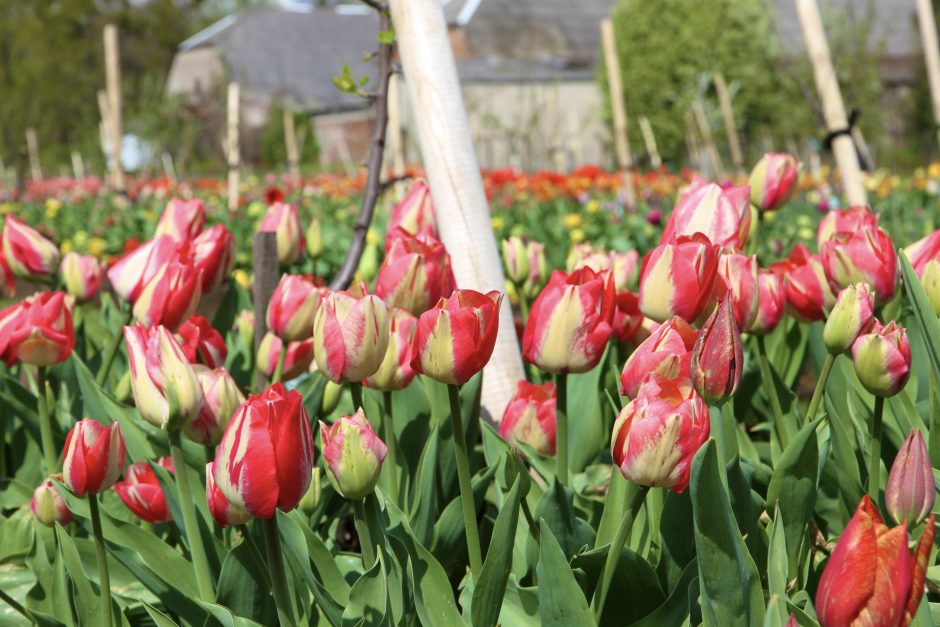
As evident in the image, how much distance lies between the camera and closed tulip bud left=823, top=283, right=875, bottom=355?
1.07 m

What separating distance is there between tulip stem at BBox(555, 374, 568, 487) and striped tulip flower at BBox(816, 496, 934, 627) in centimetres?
47

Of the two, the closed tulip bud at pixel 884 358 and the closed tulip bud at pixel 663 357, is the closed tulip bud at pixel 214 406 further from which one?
the closed tulip bud at pixel 884 358

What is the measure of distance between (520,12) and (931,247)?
36.8 meters

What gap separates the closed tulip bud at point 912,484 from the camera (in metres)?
0.86

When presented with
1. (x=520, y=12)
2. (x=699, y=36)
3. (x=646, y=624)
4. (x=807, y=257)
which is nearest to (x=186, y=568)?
(x=646, y=624)

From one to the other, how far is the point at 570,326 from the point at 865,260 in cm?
45

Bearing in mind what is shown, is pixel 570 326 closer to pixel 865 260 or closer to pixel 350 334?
pixel 350 334

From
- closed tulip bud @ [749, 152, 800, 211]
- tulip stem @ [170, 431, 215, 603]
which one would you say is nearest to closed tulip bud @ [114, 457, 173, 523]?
tulip stem @ [170, 431, 215, 603]

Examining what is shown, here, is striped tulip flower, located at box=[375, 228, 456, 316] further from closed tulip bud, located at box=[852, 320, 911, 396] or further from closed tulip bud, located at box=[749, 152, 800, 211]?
closed tulip bud, located at box=[749, 152, 800, 211]

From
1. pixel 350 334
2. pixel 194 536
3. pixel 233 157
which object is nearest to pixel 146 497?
pixel 194 536

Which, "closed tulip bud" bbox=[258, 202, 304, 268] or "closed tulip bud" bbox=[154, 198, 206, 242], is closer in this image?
"closed tulip bud" bbox=[154, 198, 206, 242]

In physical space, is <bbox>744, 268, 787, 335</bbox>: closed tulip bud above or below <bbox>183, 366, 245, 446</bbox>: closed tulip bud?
below

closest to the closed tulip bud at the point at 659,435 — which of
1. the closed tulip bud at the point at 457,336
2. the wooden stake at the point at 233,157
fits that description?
the closed tulip bud at the point at 457,336

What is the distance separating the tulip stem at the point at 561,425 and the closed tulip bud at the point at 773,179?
750mm
